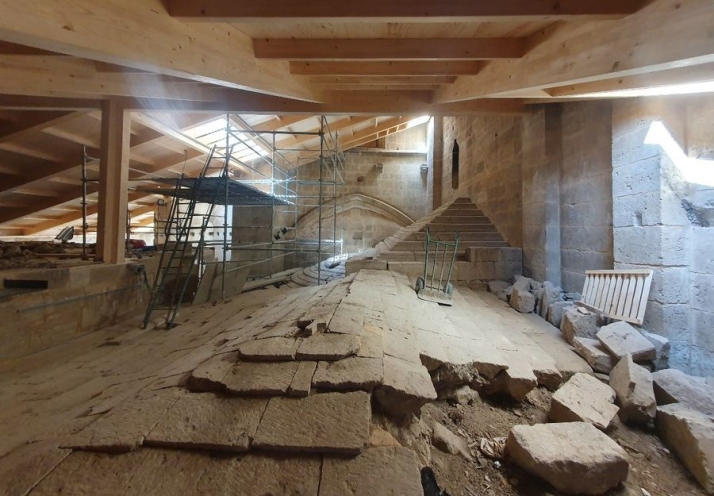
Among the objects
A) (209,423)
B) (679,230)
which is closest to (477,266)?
(679,230)

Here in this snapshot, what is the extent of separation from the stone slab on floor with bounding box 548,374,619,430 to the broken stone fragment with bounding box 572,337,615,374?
438mm

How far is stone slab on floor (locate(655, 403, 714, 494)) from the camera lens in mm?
1715

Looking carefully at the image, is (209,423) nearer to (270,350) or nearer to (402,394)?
(270,350)

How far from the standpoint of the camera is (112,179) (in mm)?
4109

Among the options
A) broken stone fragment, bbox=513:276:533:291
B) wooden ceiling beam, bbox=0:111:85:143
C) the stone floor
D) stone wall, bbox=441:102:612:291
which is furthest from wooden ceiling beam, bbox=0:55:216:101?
broken stone fragment, bbox=513:276:533:291

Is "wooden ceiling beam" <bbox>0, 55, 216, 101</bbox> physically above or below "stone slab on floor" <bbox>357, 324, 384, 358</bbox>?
above

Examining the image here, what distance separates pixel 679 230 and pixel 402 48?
3318 mm

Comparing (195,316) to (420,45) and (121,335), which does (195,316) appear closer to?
(121,335)

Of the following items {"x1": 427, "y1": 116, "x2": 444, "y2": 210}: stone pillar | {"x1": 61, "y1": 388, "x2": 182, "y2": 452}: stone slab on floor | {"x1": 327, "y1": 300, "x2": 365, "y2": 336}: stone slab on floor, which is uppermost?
{"x1": 427, "y1": 116, "x2": 444, "y2": 210}: stone pillar

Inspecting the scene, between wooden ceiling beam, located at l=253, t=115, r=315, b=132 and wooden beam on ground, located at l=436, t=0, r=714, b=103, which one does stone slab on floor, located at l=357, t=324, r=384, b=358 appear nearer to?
wooden beam on ground, located at l=436, t=0, r=714, b=103

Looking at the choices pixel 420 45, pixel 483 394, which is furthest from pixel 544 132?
pixel 483 394

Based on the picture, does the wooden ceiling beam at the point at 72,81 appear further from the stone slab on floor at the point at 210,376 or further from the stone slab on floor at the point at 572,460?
the stone slab on floor at the point at 572,460

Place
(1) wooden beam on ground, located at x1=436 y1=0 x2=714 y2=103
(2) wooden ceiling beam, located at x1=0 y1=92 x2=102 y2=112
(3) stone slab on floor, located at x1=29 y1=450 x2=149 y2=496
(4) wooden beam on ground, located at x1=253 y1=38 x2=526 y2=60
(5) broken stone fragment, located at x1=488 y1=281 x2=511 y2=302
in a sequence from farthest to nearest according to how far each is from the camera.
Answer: (5) broken stone fragment, located at x1=488 y1=281 x2=511 y2=302 → (2) wooden ceiling beam, located at x1=0 y1=92 x2=102 y2=112 → (4) wooden beam on ground, located at x1=253 y1=38 x2=526 y2=60 → (1) wooden beam on ground, located at x1=436 y1=0 x2=714 y2=103 → (3) stone slab on floor, located at x1=29 y1=450 x2=149 y2=496

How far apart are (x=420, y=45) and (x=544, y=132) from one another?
111 inches
